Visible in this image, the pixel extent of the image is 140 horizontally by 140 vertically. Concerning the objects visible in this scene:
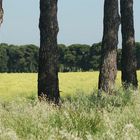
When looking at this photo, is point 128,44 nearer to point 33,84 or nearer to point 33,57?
point 33,84

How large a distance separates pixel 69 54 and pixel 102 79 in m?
68.0

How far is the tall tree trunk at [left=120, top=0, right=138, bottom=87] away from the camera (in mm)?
23234

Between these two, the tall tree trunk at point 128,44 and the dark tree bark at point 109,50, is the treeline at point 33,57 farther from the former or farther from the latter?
the dark tree bark at point 109,50

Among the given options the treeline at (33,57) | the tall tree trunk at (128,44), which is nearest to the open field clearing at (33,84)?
the tall tree trunk at (128,44)

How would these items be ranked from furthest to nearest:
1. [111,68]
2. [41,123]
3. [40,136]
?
[111,68]
[41,123]
[40,136]

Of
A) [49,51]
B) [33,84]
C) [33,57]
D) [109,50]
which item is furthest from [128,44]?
[33,57]

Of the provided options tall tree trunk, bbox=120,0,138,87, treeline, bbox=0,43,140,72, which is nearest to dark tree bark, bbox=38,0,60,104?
tall tree trunk, bbox=120,0,138,87

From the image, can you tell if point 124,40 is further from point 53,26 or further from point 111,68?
point 53,26

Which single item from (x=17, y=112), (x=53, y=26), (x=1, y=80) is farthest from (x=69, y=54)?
(x=17, y=112)

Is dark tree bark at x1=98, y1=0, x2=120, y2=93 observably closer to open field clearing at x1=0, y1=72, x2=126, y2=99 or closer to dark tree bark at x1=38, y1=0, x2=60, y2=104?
dark tree bark at x1=38, y1=0, x2=60, y2=104

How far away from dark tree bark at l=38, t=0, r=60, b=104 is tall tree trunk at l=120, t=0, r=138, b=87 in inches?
279

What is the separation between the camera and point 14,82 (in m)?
36.8

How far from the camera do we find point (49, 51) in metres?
16.6

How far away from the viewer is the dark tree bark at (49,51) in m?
16.5
